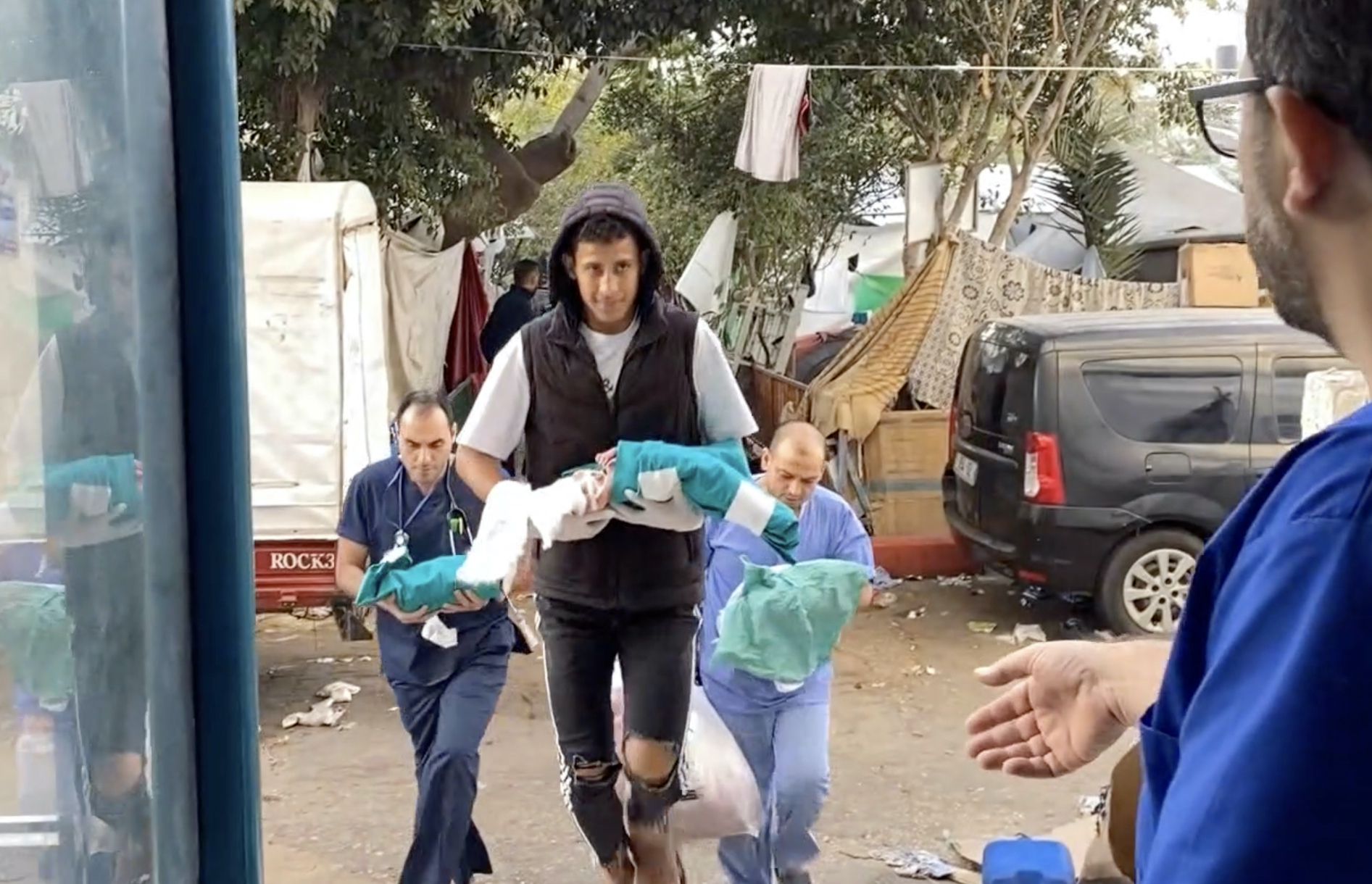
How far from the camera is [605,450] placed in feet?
14.0

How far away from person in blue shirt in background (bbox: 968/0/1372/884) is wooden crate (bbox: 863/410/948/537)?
374 inches

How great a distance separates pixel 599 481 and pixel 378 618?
115 cm

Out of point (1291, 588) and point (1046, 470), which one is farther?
point (1046, 470)

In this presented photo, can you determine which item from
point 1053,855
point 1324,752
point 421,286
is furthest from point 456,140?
point 1324,752

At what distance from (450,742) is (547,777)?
2.09m

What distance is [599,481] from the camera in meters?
4.05

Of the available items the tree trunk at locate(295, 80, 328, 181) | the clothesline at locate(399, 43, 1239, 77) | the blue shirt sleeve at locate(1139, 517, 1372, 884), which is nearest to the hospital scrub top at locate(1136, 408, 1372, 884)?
the blue shirt sleeve at locate(1139, 517, 1372, 884)

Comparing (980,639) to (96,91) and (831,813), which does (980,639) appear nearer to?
(831,813)

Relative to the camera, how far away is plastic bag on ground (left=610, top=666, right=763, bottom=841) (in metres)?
4.55

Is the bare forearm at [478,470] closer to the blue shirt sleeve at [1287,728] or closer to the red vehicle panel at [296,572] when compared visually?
the red vehicle panel at [296,572]

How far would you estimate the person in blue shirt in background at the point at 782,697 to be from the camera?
459 centimetres

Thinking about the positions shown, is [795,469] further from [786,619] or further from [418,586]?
[418,586]

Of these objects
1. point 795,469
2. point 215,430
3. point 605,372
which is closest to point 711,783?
point 795,469

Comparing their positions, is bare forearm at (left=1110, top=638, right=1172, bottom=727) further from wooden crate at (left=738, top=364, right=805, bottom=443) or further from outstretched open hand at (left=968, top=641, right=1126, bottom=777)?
wooden crate at (left=738, top=364, right=805, bottom=443)
